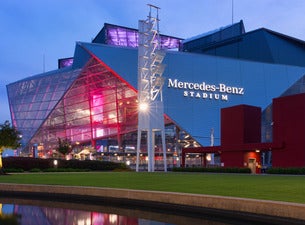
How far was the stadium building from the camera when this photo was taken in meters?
76.4

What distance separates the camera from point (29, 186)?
2127 centimetres

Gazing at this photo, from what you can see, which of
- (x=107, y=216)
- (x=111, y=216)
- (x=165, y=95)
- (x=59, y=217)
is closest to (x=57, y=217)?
(x=59, y=217)

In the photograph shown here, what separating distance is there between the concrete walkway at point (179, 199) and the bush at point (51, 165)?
25756 mm

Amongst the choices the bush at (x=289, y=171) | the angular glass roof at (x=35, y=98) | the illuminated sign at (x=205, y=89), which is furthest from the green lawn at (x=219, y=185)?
the angular glass roof at (x=35, y=98)

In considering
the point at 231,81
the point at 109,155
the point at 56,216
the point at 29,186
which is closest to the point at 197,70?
the point at 231,81

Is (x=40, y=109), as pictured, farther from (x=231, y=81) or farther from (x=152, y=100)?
(x=152, y=100)

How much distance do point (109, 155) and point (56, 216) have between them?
64576 millimetres

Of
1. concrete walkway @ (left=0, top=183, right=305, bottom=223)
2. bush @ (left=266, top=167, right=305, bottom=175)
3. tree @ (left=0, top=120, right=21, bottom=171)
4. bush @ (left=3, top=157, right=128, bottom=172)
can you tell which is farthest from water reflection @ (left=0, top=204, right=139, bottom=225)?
bush @ (left=3, top=157, right=128, bottom=172)

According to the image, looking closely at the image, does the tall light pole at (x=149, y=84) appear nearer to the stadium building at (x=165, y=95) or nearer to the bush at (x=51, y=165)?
the bush at (x=51, y=165)

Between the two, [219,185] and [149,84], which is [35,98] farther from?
[219,185]

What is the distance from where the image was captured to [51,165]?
167 ft

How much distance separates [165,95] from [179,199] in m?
60.1

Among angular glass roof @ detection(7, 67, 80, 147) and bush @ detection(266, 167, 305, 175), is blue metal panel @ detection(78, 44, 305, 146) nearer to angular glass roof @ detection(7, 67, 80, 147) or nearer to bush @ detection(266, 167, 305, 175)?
angular glass roof @ detection(7, 67, 80, 147)

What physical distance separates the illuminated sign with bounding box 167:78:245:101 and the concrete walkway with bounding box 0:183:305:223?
56269mm
